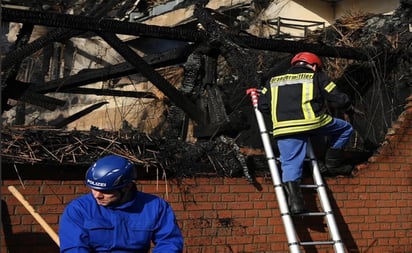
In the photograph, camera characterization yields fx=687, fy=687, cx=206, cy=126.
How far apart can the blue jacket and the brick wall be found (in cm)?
200

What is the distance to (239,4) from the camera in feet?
41.6

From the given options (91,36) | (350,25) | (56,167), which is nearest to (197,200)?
(56,167)

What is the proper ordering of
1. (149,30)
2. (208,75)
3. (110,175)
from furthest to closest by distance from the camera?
(208,75) < (149,30) < (110,175)

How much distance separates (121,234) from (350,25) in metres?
6.48

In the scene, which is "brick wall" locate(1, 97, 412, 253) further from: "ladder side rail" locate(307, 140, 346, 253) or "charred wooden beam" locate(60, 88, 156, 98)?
"charred wooden beam" locate(60, 88, 156, 98)

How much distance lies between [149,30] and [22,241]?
2395 mm

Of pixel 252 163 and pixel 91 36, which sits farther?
pixel 91 36

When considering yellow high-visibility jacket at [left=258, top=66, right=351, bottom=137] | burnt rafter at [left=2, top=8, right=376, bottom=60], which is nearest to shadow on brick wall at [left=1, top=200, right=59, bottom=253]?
burnt rafter at [left=2, top=8, right=376, bottom=60]

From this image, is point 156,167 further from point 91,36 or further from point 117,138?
point 91,36

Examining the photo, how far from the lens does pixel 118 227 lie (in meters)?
3.57

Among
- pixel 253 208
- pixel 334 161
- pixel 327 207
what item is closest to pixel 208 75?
pixel 253 208

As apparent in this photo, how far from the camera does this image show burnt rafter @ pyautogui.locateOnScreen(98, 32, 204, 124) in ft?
22.0

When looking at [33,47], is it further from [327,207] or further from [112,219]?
[112,219]

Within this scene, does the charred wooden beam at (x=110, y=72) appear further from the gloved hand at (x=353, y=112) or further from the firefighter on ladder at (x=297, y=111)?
the gloved hand at (x=353, y=112)
